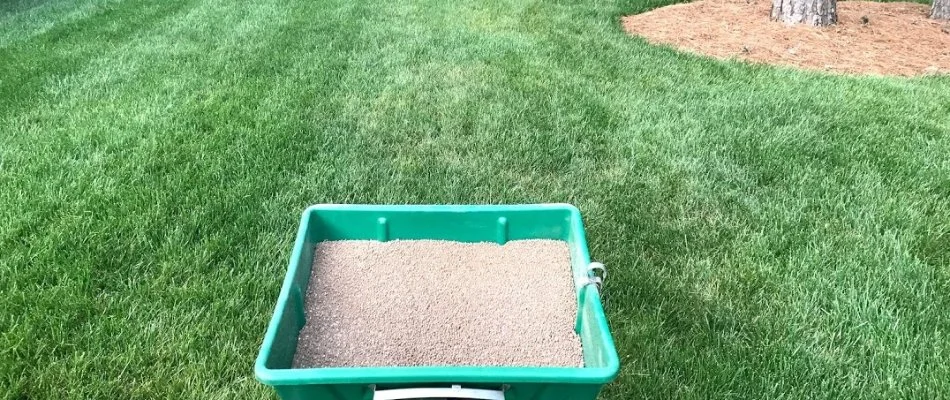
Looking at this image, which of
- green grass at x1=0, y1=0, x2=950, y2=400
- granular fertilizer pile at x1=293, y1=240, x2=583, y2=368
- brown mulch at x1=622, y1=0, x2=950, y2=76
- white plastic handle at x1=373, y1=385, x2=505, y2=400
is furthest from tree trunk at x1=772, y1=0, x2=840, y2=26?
white plastic handle at x1=373, y1=385, x2=505, y2=400

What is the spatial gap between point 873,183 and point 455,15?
3206mm

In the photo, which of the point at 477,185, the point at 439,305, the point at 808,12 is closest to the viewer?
the point at 439,305

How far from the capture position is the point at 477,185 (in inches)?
113

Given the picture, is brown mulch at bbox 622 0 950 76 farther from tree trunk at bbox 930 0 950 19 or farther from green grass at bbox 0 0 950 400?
green grass at bbox 0 0 950 400

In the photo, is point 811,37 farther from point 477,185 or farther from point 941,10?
point 477,185

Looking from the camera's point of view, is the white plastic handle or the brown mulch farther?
the brown mulch

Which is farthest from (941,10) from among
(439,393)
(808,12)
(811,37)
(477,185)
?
(439,393)

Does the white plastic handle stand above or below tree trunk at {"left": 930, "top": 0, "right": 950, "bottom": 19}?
above

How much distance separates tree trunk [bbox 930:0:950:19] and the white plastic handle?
595 centimetres

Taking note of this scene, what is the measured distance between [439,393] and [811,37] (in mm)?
4635

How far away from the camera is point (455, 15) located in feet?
17.4

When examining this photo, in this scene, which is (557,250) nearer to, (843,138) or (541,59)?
(843,138)

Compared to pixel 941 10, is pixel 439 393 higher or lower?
higher

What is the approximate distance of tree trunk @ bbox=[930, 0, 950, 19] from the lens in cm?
570
